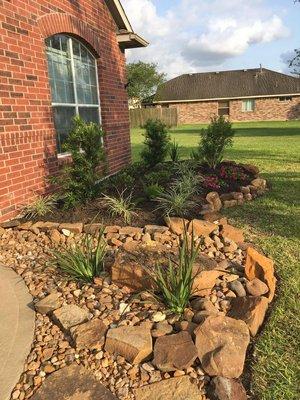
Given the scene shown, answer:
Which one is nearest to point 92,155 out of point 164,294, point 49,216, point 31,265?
point 49,216

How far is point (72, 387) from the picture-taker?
233cm

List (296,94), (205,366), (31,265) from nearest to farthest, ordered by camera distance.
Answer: (205,366) < (31,265) < (296,94)

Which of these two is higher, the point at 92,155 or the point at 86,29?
the point at 86,29

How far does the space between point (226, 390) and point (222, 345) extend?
0.32 metres

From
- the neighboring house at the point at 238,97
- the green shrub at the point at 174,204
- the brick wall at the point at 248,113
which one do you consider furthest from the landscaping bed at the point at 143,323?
the neighboring house at the point at 238,97

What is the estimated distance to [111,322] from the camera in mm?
2959

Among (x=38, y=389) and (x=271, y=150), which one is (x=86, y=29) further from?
(x=271, y=150)

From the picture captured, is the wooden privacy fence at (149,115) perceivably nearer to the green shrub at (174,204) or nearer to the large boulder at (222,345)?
the green shrub at (174,204)

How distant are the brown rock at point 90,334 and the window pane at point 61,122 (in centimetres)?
457

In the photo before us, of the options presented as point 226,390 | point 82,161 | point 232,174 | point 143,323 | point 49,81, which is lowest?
point 226,390

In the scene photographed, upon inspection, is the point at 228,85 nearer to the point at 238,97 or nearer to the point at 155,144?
the point at 238,97

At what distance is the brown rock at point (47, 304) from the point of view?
3127mm

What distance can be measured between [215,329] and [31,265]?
2171mm

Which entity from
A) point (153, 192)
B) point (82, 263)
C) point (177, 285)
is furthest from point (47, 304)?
point (153, 192)
